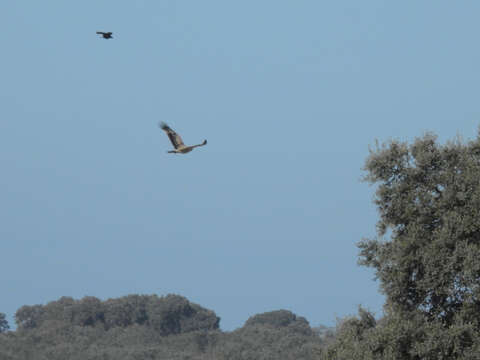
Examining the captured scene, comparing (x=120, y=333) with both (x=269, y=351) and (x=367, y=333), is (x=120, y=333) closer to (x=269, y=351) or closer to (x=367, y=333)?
(x=269, y=351)

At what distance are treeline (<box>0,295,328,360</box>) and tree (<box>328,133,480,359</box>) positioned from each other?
183 ft

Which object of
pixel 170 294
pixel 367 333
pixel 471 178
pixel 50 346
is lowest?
pixel 367 333

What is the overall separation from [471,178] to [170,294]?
113471 mm

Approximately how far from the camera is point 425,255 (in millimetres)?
27266

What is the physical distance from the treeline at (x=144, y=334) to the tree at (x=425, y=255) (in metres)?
55.9

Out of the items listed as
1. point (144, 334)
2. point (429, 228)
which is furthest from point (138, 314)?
point (429, 228)

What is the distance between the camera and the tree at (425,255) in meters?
26.7

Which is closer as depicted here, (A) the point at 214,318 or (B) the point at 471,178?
(B) the point at 471,178

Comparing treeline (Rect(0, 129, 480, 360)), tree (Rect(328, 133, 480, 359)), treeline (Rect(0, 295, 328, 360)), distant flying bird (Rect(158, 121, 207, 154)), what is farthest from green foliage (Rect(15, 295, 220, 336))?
distant flying bird (Rect(158, 121, 207, 154))

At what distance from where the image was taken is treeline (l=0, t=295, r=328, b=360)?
98250 millimetres

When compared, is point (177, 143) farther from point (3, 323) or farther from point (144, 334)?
point (3, 323)

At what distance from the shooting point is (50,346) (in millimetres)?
102062

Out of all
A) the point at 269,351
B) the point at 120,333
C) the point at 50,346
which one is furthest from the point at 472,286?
the point at 120,333

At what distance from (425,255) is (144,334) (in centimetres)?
9831
